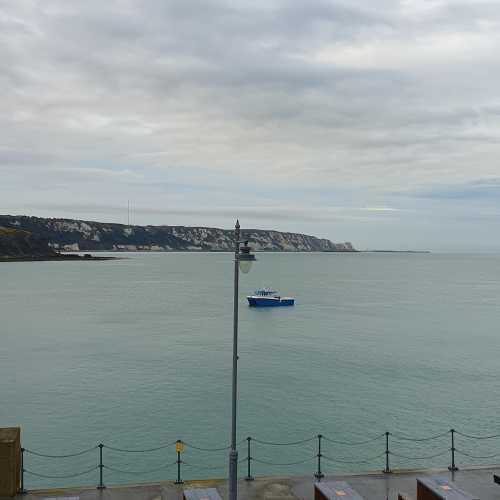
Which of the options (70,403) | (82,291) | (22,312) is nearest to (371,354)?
(70,403)

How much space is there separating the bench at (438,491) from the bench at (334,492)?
1.73 meters

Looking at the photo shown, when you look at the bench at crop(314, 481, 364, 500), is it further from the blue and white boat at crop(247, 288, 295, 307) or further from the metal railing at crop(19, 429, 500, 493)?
the blue and white boat at crop(247, 288, 295, 307)

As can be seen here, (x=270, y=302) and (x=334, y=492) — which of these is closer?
(x=334, y=492)

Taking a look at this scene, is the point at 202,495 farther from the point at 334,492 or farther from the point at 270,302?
the point at 270,302

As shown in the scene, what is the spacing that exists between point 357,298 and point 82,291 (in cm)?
6384

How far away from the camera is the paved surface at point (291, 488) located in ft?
49.8

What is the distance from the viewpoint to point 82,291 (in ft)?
411

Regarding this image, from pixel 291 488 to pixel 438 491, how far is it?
4407 mm

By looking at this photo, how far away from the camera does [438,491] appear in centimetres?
1324

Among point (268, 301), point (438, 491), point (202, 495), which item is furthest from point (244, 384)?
point (268, 301)

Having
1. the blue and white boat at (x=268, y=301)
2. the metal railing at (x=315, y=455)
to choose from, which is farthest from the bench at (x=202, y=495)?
the blue and white boat at (x=268, y=301)

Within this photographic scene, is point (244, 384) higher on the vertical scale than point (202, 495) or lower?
lower

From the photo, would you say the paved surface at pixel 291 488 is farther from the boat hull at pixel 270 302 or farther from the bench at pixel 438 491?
the boat hull at pixel 270 302

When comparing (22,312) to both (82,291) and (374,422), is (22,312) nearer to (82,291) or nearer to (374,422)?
(82,291)
